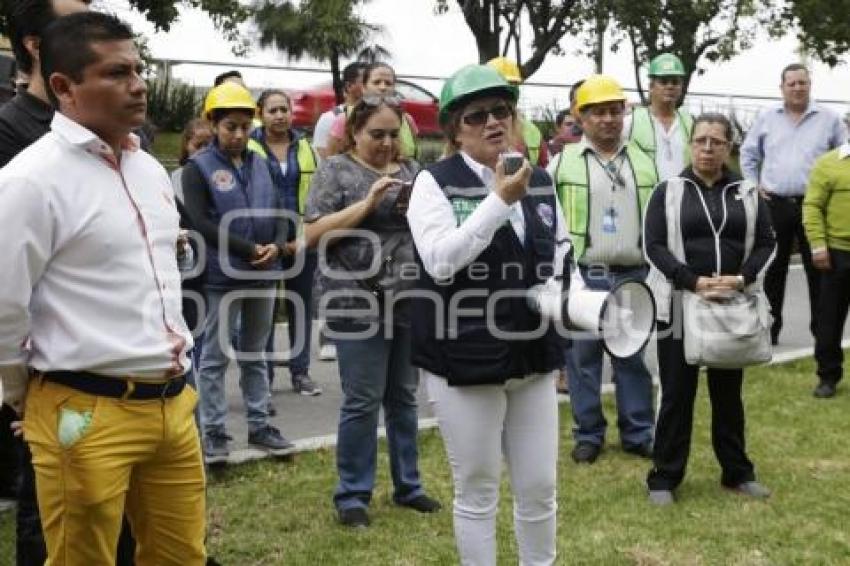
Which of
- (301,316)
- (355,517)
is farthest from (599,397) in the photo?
(301,316)

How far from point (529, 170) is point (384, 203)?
1585 mm

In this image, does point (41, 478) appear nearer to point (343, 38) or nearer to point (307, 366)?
point (307, 366)

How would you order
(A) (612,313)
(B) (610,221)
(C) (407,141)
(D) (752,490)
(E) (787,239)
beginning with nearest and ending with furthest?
(A) (612,313) < (D) (752,490) < (C) (407,141) < (B) (610,221) < (E) (787,239)

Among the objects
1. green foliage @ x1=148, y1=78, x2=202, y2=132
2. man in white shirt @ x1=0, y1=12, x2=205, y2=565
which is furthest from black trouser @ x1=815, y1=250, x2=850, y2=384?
green foliage @ x1=148, y1=78, x2=202, y2=132

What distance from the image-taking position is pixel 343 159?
203 inches

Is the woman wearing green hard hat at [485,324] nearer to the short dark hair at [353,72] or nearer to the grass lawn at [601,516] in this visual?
the grass lawn at [601,516]

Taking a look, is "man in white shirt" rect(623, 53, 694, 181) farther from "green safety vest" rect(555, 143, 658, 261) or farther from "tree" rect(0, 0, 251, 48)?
"tree" rect(0, 0, 251, 48)

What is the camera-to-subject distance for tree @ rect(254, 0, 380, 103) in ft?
85.1

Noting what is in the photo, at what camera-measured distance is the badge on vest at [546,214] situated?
387 centimetres

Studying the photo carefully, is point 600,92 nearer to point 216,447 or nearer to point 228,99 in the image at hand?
point 228,99

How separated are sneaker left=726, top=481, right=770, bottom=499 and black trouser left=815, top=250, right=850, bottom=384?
2.43m

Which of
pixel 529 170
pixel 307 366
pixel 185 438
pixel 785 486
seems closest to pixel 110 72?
pixel 185 438

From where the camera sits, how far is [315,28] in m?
26.6

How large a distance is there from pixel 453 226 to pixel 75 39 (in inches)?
53.2
